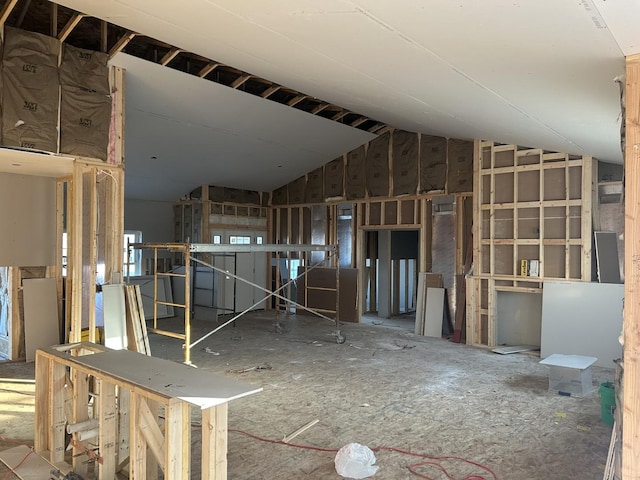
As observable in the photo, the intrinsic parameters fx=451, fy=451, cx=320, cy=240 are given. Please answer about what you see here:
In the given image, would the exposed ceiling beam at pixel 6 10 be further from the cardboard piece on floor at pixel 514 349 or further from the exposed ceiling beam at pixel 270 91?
the cardboard piece on floor at pixel 514 349

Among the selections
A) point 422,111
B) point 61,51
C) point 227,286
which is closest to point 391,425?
point 422,111

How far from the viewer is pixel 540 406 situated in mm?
4812

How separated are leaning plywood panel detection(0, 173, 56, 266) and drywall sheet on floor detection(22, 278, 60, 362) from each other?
328mm

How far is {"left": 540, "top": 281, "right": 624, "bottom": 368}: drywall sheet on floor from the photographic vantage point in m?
6.38

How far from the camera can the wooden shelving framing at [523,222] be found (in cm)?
690

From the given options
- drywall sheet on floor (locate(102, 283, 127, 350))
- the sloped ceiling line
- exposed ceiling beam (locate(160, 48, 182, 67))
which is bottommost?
drywall sheet on floor (locate(102, 283, 127, 350))

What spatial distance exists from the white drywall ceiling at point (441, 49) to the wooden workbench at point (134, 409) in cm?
254

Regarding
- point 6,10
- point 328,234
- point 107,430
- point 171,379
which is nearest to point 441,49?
point 171,379

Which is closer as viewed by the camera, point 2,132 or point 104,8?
point 104,8

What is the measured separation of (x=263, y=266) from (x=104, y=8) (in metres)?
7.78

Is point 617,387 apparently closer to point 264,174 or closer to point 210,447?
point 210,447

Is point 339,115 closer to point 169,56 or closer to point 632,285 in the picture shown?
point 169,56

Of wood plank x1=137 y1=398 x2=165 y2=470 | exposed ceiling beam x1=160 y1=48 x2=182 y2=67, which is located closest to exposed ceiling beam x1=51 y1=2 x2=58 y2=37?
exposed ceiling beam x1=160 y1=48 x2=182 y2=67

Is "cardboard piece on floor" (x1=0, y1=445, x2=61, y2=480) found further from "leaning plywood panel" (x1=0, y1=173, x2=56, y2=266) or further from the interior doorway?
the interior doorway
